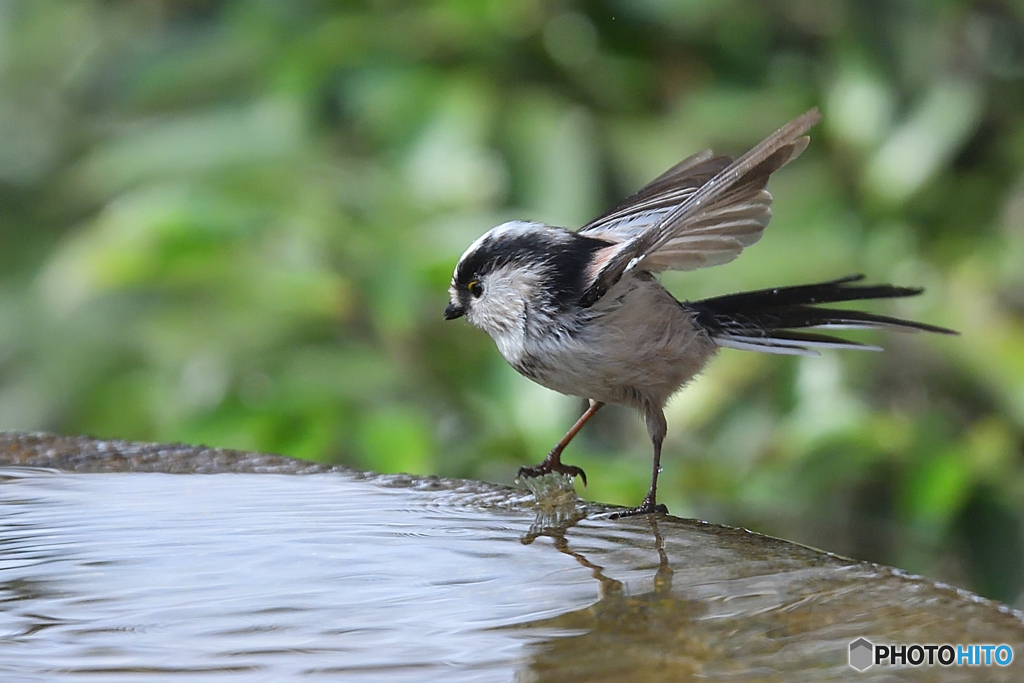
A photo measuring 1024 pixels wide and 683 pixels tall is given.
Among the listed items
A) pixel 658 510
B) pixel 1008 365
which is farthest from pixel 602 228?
pixel 1008 365

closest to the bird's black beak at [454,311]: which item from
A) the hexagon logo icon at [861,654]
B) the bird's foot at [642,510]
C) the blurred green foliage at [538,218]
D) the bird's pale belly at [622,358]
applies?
the bird's pale belly at [622,358]

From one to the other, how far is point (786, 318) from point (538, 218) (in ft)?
6.69

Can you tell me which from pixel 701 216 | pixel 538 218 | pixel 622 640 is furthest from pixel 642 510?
pixel 538 218

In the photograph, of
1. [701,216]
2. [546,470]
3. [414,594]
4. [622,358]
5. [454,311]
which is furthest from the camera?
[454,311]

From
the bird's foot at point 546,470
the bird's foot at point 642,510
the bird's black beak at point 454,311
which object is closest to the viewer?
the bird's foot at point 642,510

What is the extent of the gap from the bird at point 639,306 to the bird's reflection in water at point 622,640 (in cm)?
70

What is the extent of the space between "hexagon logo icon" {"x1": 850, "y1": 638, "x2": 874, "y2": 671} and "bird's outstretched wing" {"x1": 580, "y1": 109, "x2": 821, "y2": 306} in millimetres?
950

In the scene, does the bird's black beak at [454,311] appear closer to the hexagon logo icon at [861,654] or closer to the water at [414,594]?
the water at [414,594]

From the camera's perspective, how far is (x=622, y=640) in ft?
6.02

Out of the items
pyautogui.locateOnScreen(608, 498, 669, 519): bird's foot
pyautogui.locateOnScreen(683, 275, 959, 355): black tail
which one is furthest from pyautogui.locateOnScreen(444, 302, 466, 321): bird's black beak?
pyautogui.locateOnScreen(608, 498, 669, 519): bird's foot

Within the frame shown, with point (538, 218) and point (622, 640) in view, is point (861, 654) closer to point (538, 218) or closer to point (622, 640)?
point (622, 640)

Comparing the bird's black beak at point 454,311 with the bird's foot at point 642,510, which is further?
the bird's black beak at point 454,311

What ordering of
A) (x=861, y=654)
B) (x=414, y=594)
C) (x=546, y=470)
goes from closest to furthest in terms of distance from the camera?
1. (x=861, y=654)
2. (x=414, y=594)
3. (x=546, y=470)

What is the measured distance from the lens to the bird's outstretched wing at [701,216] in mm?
2496
